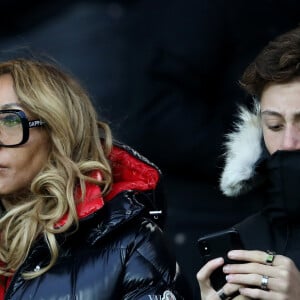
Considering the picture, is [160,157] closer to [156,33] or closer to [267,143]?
[156,33]

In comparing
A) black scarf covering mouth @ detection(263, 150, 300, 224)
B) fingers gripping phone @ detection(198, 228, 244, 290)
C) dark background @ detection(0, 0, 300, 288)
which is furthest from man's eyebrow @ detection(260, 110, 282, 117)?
dark background @ detection(0, 0, 300, 288)

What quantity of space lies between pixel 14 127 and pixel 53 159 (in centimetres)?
17

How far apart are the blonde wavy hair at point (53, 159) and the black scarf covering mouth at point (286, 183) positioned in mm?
531

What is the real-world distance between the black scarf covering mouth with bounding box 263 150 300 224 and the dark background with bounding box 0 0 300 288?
1822 mm

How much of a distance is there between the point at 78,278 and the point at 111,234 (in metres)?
0.17

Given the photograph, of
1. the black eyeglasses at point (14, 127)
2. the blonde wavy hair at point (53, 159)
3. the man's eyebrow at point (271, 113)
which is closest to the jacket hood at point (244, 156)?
the man's eyebrow at point (271, 113)

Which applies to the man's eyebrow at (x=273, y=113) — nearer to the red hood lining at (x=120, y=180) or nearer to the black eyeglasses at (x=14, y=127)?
the red hood lining at (x=120, y=180)

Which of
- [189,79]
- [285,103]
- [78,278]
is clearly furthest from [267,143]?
[189,79]

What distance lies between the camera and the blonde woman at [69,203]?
8.89 ft

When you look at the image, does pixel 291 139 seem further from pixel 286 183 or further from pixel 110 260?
pixel 110 260

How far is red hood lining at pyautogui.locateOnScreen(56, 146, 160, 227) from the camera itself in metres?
2.80

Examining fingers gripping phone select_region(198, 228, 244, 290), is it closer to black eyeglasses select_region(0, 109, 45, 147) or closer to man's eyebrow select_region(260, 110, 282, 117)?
man's eyebrow select_region(260, 110, 282, 117)

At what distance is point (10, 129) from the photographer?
9.49 ft

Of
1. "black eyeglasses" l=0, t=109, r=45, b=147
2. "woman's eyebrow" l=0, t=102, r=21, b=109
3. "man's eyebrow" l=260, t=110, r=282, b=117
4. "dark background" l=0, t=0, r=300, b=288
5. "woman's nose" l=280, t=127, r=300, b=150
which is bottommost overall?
"dark background" l=0, t=0, r=300, b=288
